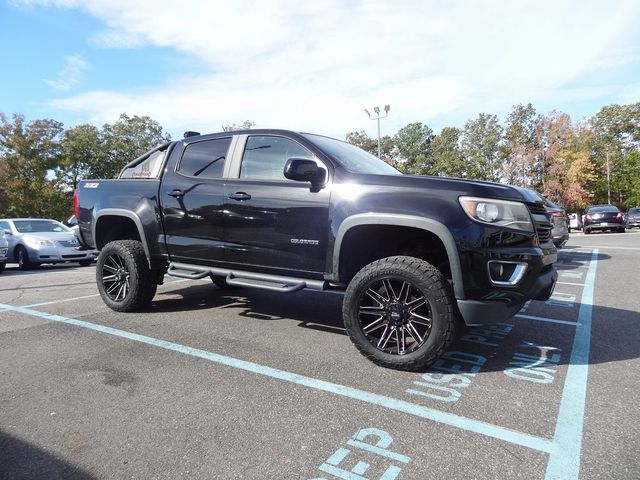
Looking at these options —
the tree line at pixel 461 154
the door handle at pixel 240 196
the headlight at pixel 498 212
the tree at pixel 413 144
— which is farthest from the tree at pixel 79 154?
the tree at pixel 413 144

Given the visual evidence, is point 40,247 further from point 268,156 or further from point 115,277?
point 268,156

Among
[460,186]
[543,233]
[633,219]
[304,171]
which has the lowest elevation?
[633,219]

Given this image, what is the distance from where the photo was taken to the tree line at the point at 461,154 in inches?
1147

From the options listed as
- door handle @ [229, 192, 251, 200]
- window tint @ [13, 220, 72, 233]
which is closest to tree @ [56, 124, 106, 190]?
window tint @ [13, 220, 72, 233]

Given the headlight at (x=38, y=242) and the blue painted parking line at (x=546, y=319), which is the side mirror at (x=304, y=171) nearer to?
the blue painted parking line at (x=546, y=319)

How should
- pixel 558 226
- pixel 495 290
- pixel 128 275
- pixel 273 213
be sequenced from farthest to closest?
pixel 558 226 < pixel 128 275 < pixel 273 213 < pixel 495 290

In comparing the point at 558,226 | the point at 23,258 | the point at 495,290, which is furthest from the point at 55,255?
the point at 558,226

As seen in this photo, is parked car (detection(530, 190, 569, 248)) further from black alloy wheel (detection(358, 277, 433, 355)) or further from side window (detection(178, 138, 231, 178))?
side window (detection(178, 138, 231, 178))

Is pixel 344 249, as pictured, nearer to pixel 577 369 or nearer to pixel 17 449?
pixel 577 369

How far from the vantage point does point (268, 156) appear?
4.18m

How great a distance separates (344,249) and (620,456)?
2.18 m

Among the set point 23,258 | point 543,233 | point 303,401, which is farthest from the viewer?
point 23,258

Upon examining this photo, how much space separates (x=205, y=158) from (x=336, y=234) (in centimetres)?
190

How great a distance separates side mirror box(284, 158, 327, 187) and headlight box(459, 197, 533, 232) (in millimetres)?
1165
